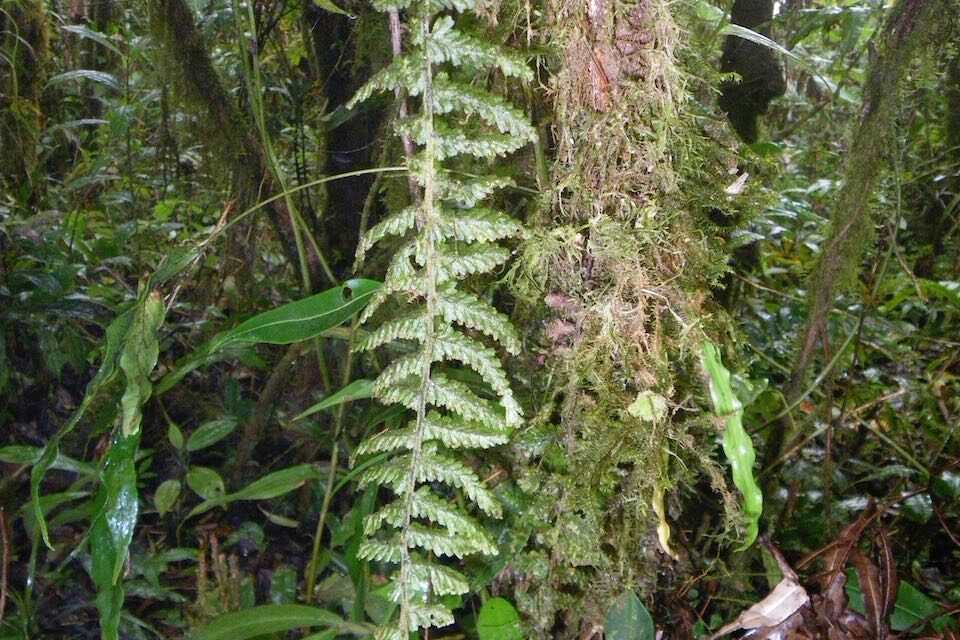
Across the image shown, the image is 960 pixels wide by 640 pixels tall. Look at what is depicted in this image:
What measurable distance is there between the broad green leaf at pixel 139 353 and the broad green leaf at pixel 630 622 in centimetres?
50

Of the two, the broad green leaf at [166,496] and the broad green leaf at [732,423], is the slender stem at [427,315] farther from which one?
the broad green leaf at [166,496]

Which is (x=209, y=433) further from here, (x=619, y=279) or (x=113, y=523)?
(x=619, y=279)

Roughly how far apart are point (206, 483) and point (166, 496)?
103 mm

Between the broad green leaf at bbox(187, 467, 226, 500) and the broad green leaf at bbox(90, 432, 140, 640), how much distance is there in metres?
0.33

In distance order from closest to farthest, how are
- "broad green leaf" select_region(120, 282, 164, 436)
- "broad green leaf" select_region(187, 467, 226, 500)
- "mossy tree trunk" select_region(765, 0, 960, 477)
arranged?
"broad green leaf" select_region(120, 282, 164, 436), "mossy tree trunk" select_region(765, 0, 960, 477), "broad green leaf" select_region(187, 467, 226, 500)

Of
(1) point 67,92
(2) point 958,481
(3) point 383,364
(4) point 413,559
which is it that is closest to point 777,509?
(2) point 958,481

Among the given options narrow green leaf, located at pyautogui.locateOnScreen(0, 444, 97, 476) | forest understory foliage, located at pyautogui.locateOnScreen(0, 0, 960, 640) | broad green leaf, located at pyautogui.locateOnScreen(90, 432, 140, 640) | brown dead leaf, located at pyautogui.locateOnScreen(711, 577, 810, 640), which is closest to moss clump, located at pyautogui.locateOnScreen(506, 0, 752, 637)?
forest understory foliage, located at pyautogui.locateOnScreen(0, 0, 960, 640)

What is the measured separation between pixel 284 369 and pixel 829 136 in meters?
2.15

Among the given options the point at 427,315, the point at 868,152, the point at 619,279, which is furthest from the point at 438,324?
the point at 868,152

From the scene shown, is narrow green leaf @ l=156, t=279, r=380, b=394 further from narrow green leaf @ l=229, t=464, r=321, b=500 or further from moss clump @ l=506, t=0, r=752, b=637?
narrow green leaf @ l=229, t=464, r=321, b=500

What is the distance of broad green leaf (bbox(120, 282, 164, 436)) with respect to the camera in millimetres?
706

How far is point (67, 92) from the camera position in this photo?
7.60 ft

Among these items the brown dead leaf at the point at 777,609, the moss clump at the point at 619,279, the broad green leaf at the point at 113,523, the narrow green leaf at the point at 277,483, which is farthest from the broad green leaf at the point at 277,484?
the brown dead leaf at the point at 777,609

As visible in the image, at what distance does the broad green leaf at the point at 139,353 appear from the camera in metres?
0.71
